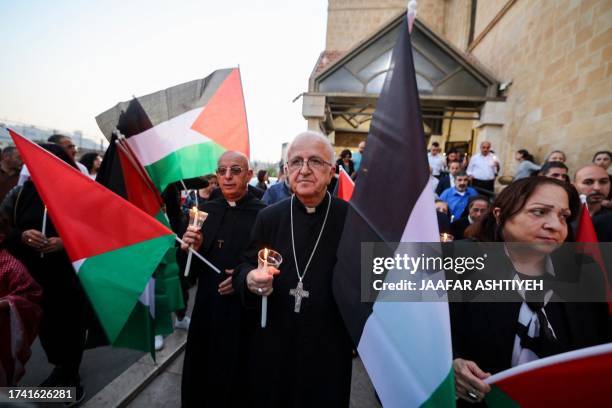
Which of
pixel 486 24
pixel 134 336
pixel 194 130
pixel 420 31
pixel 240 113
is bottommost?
pixel 134 336

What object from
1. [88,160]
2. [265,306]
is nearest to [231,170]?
[265,306]

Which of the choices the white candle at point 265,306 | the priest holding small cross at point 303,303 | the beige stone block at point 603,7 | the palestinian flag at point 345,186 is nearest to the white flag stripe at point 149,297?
the priest holding small cross at point 303,303

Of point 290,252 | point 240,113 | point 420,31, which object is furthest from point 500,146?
point 290,252

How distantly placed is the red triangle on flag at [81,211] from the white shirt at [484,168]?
7.68 m

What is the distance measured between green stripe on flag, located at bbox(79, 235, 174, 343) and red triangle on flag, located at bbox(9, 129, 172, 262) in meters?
0.05

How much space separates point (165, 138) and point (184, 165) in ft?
0.96

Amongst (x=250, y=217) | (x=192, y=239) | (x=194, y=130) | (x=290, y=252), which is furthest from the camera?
(x=194, y=130)

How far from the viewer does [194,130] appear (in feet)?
9.05

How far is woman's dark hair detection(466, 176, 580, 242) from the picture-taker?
1.41 metres

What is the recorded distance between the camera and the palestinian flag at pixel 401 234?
1013 millimetres

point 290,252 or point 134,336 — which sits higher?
point 290,252

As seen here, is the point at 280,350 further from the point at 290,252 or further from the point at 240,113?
the point at 240,113

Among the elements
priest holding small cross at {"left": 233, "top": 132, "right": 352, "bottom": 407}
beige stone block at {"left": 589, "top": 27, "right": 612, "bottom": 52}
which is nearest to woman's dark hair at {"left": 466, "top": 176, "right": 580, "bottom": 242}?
priest holding small cross at {"left": 233, "top": 132, "right": 352, "bottom": 407}

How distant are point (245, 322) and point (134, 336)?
2.66ft
